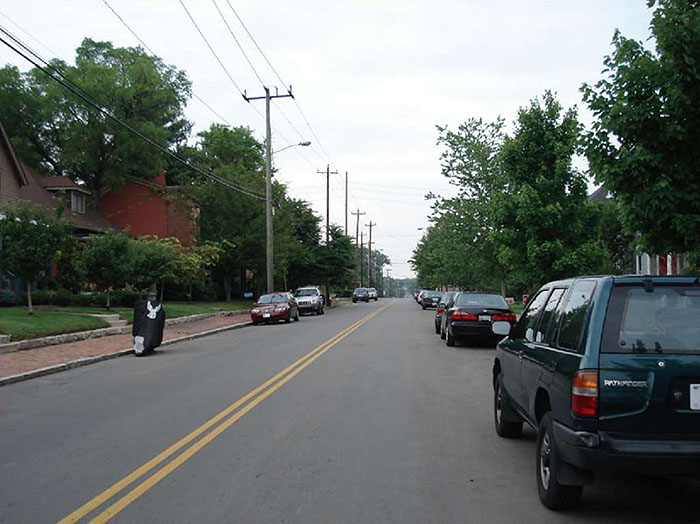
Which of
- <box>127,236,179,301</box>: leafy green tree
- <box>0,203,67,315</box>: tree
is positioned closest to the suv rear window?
<box>0,203,67,315</box>: tree

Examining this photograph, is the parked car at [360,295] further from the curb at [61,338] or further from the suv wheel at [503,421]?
the suv wheel at [503,421]

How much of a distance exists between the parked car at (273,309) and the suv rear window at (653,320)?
87.7 ft

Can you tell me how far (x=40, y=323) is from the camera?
65.3 feet

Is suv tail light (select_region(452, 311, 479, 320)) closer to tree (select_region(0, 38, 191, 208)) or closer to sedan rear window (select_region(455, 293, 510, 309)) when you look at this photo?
Result: sedan rear window (select_region(455, 293, 510, 309))

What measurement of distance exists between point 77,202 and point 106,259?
1818 cm

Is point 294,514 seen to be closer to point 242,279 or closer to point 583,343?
point 583,343

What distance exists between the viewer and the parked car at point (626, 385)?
4.57 metres

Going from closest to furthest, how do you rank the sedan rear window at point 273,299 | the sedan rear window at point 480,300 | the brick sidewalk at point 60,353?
the brick sidewalk at point 60,353 → the sedan rear window at point 480,300 → the sedan rear window at point 273,299

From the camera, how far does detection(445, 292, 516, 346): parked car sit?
18672mm

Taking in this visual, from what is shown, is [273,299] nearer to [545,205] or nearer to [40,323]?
[40,323]

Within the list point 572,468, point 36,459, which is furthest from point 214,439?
point 572,468

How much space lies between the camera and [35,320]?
20.5 metres

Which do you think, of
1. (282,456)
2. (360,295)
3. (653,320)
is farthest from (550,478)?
(360,295)

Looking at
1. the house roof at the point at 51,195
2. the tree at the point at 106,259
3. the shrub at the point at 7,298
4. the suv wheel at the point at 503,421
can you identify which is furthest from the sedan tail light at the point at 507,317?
the house roof at the point at 51,195
